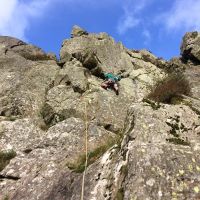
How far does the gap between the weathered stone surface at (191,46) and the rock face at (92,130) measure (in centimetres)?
898

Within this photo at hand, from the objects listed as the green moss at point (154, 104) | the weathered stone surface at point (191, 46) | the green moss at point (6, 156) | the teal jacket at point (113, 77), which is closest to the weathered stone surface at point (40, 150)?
the green moss at point (6, 156)

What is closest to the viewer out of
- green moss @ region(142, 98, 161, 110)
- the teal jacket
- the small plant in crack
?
the small plant in crack

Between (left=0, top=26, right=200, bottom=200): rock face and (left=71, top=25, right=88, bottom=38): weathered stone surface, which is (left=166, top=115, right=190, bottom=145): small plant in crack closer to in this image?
(left=0, top=26, right=200, bottom=200): rock face

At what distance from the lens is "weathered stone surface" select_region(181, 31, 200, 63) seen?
138 feet

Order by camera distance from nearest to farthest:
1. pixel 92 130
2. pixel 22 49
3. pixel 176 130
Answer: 1. pixel 176 130
2. pixel 92 130
3. pixel 22 49

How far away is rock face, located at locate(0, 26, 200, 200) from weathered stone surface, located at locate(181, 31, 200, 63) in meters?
8.98

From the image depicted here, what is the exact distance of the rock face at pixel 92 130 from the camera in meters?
12.5

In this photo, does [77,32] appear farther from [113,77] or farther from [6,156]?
[6,156]

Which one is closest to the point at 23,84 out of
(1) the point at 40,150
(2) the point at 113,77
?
(2) the point at 113,77

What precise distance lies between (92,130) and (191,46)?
1099 inches

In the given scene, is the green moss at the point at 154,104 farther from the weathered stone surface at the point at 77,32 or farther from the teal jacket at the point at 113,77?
the weathered stone surface at the point at 77,32

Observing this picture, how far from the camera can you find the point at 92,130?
19.6 meters

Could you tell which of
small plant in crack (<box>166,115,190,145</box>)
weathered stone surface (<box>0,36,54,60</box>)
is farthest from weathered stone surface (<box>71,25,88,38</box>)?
small plant in crack (<box>166,115,190,145</box>)

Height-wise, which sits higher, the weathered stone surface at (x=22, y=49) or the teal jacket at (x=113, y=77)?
the weathered stone surface at (x=22, y=49)
